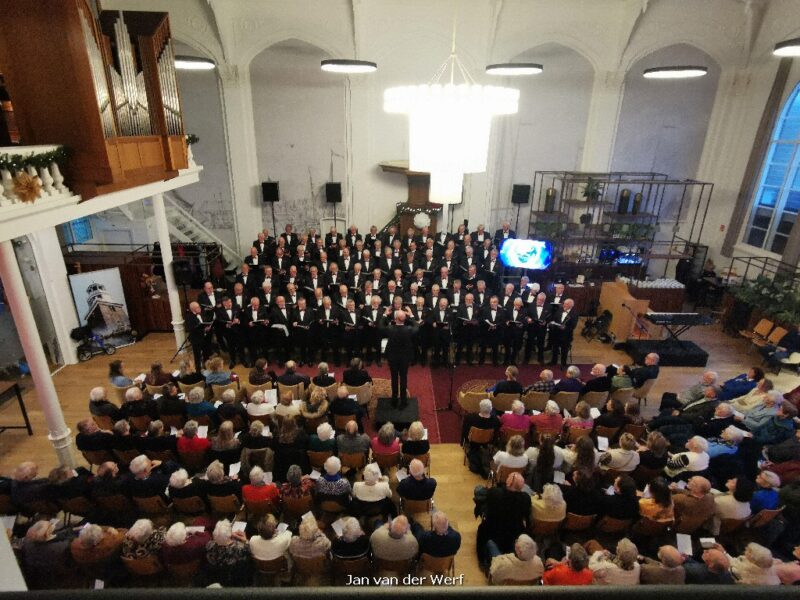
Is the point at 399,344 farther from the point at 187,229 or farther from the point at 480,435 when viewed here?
the point at 187,229

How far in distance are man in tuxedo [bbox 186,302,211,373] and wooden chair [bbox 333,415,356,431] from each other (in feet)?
11.2

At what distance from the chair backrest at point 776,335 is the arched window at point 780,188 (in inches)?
125

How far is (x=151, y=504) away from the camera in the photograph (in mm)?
4473

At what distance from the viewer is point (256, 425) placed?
16.3ft

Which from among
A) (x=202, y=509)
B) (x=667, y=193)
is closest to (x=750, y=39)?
(x=667, y=193)

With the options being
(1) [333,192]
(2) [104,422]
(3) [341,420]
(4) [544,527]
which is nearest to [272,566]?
(3) [341,420]

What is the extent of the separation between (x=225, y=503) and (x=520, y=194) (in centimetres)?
1087

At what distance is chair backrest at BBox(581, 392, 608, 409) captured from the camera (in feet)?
20.2

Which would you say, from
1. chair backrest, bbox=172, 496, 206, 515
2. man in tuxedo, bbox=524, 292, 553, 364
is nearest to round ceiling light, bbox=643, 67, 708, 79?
man in tuxedo, bbox=524, 292, 553, 364

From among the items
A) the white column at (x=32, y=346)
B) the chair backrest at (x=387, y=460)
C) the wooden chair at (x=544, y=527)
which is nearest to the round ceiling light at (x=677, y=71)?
the wooden chair at (x=544, y=527)

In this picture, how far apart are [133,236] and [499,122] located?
1038 cm

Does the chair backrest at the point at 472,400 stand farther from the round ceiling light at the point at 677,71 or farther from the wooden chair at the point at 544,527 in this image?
the round ceiling light at the point at 677,71

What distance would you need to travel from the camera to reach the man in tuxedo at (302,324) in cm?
831

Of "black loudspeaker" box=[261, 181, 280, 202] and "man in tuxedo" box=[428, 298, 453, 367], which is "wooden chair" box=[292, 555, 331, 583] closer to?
"man in tuxedo" box=[428, 298, 453, 367]
